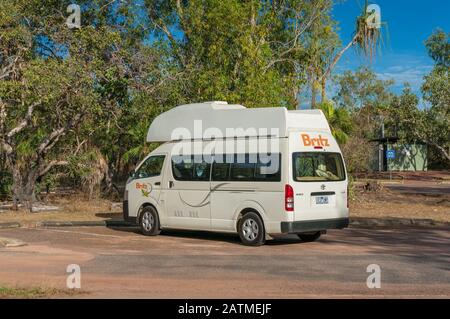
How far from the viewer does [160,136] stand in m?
15.1

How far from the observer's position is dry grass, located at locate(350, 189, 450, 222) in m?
18.9

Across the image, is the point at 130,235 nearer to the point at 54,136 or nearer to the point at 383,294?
the point at 54,136

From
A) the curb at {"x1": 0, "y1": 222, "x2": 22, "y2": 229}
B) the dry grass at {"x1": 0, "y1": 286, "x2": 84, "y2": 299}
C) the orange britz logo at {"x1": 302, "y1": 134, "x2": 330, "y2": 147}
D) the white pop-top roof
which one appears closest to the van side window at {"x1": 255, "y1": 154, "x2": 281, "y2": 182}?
the white pop-top roof

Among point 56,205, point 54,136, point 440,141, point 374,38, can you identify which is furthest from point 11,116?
point 440,141

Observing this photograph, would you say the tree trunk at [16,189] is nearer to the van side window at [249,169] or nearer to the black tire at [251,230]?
the van side window at [249,169]

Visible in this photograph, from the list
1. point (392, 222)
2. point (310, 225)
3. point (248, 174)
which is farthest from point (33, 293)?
point (392, 222)

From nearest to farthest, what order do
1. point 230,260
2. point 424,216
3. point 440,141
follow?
point 230,260
point 424,216
point 440,141

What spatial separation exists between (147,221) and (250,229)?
130 inches

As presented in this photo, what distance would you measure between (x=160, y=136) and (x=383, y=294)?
27.5ft

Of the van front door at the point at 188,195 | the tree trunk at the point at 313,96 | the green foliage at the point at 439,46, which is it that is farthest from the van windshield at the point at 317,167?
the green foliage at the point at 439,46

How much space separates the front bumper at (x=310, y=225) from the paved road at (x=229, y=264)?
1.38 feet

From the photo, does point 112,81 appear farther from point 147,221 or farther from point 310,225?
point 310,225

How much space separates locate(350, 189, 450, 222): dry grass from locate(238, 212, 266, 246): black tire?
6.79m

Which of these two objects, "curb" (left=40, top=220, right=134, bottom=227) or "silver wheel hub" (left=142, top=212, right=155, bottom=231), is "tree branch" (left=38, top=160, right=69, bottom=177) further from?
"silver wheel hub" (left=142, top=212, right=155, bottom=231)
